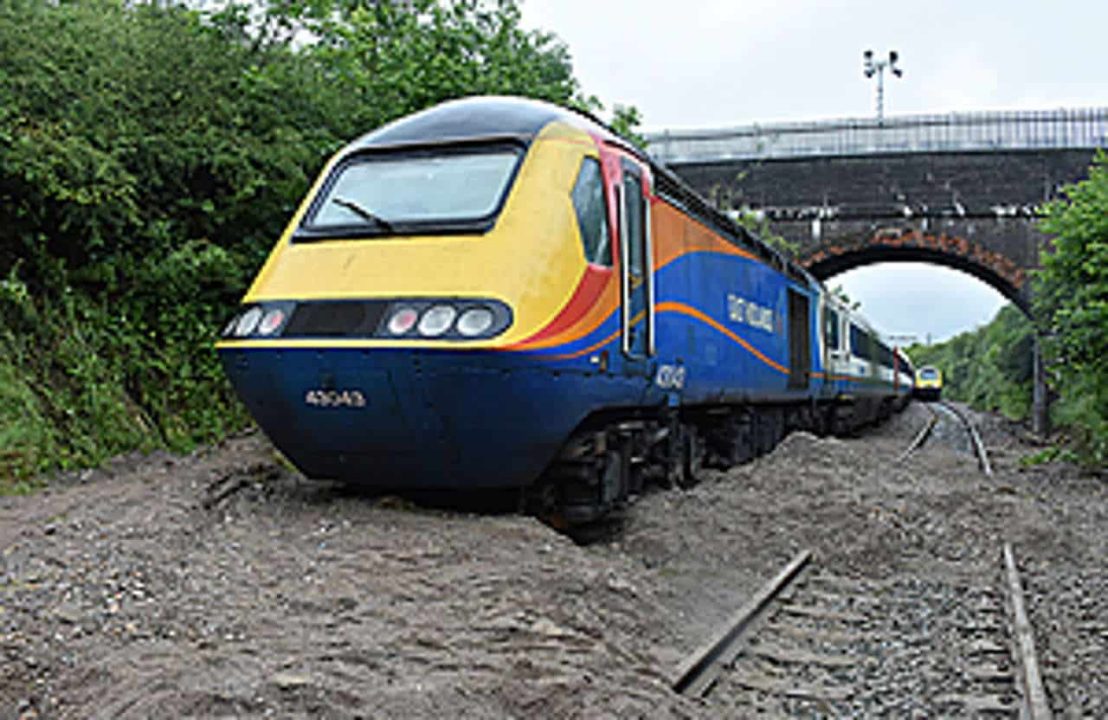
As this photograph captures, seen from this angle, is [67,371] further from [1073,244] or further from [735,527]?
[1073,244]

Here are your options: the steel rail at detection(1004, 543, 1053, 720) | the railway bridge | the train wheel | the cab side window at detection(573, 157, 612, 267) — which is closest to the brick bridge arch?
the railway bridge

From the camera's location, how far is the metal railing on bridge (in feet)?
92.2

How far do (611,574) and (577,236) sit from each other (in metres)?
2.20

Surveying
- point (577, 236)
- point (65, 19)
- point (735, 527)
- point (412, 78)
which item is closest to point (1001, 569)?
point (735, 527)

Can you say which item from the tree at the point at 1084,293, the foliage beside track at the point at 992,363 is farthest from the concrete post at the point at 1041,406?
the tree at the point at 1084,293

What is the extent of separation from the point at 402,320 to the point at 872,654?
3288 mm

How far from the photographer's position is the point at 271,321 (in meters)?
6.51

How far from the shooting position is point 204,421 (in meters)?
10.7

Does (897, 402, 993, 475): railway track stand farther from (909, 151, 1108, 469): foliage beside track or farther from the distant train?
the distant train

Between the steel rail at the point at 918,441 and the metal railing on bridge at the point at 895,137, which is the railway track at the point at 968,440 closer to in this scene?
the steel rail at the point at 918,441

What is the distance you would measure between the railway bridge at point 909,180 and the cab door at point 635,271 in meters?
21.2

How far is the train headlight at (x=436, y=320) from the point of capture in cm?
605

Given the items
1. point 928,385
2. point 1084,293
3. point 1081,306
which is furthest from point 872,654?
point 928,385

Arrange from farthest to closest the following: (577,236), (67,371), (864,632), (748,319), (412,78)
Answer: (412,78), (748,319), (67,371), (577,236), (864,632)
